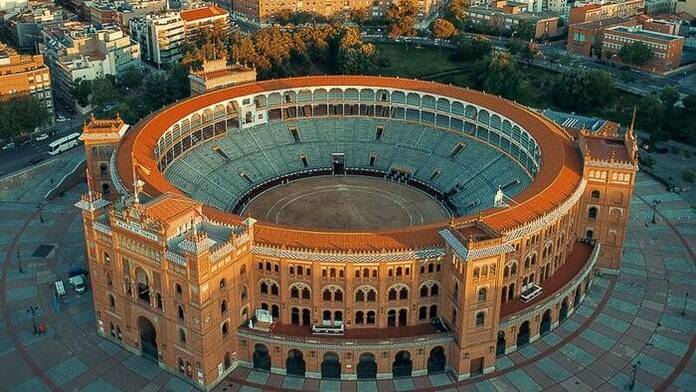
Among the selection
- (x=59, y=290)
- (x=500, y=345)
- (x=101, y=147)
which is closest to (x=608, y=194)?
(x=500, y=345)

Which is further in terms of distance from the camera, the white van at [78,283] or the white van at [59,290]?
the white van at [78,283]

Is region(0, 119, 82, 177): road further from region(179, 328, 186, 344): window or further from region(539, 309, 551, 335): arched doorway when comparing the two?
region(539, 309, 551, 335): arched doorway

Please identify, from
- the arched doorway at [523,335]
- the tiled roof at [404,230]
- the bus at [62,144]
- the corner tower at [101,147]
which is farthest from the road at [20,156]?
the arched doorway at [523,335]

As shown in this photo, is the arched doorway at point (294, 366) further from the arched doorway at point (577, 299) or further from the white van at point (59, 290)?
the arched doorway at point (577, 299)

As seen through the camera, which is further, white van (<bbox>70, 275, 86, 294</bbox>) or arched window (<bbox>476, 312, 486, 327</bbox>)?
white van (<bbox>70, 275, 86, 294</bbox>)

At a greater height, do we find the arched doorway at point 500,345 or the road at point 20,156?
the road at point 20,156

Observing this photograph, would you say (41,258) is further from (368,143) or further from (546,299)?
(546,299)

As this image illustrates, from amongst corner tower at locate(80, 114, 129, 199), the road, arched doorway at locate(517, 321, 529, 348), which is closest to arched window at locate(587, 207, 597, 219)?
arched doorway at locate(517, 321, 529, 348)
